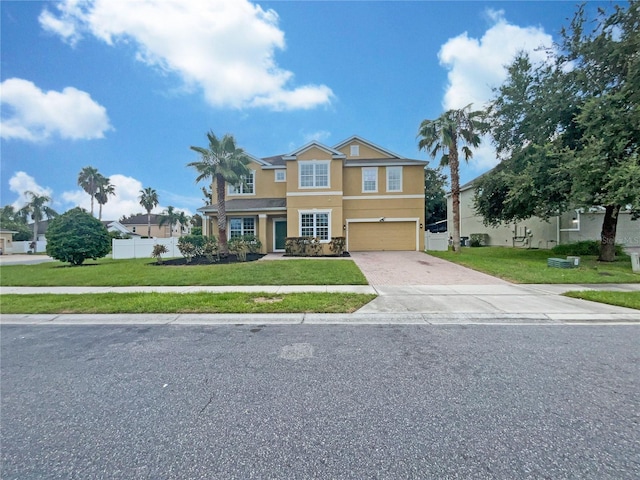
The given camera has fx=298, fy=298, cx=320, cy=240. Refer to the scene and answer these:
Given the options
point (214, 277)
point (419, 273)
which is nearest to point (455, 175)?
point (419, 273)

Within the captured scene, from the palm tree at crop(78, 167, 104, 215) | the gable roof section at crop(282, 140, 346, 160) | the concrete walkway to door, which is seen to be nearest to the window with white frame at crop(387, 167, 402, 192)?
the gable roof section at crop(282, 140, 346, 160)

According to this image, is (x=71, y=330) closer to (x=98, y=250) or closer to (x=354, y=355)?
(x=354, y=355)

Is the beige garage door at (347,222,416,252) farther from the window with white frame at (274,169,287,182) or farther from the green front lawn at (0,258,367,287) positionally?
the green front lawn at (0,258,367,287)

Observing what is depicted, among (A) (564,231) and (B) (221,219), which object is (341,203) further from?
(A) (564,231)

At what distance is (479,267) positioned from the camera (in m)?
12.6

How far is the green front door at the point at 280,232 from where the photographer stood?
20594mm

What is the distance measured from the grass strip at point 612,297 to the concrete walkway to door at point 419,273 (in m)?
2.12

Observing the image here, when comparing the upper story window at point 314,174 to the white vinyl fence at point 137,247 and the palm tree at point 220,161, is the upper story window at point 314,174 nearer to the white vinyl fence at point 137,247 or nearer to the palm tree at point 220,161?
the palm tree at point 220,161

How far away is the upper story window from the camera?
1902cm

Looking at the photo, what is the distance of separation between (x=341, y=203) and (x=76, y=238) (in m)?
14.4

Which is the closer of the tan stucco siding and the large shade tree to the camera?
the large shade tree

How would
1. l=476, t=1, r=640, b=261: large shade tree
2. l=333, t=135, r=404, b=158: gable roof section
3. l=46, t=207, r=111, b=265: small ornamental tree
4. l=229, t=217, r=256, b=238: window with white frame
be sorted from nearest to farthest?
l=476, t=1, r=640, b=261: large shade tree
l=46, t=207, r=111, b=265: small ornamental tree
l=229, t=217, r=256, b=238: window with white frame
l=333, t=135, r=404, b=158: gable roof section

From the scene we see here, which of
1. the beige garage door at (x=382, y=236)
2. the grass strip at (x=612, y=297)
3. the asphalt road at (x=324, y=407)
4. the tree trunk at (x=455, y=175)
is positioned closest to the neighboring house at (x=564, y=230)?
the tree trunk at (x=455, y=175)

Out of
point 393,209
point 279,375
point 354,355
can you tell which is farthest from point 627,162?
point 279,375
